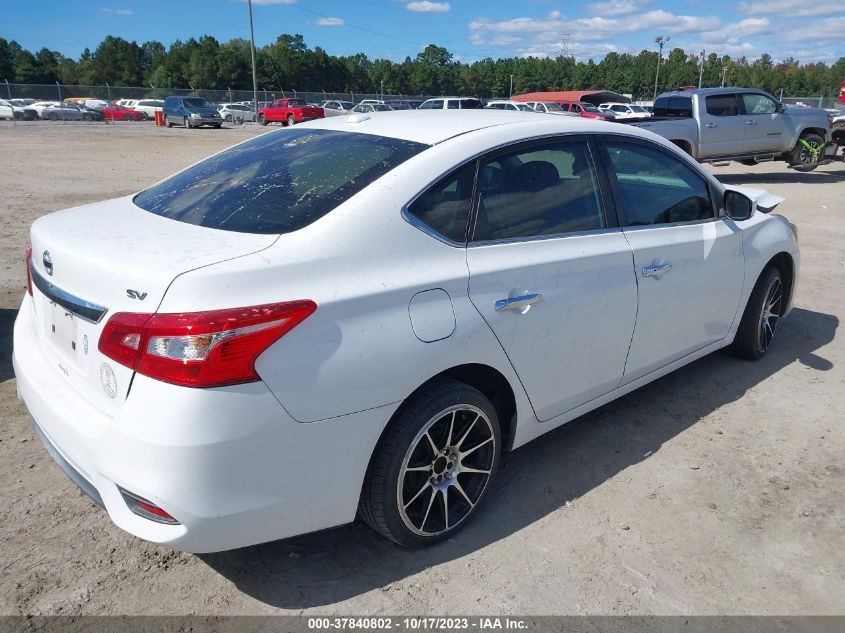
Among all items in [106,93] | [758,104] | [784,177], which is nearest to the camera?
[758,104]

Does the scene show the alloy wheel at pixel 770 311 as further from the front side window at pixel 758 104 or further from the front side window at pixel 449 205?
the front side window at pixel 758 104

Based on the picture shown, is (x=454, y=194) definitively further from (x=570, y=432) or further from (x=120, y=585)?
(x=120, y=585)

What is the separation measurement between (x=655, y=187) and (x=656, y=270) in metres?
0.58

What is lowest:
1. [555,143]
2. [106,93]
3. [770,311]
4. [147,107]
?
[770,311]

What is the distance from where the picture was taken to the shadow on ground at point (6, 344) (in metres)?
4.29

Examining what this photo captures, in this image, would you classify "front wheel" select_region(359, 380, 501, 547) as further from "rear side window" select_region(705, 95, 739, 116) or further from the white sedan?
"rear side window" select_region(705, 95, 739, 116)

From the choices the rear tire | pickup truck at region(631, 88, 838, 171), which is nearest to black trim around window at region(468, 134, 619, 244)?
the rear tire

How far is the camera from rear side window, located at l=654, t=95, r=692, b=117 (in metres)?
14.4

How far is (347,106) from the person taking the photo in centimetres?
4828

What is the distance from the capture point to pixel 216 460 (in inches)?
82.1

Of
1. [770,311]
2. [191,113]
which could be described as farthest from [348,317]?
[191,113]

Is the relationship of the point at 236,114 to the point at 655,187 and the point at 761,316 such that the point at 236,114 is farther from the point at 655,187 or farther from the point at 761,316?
the point at 655,187

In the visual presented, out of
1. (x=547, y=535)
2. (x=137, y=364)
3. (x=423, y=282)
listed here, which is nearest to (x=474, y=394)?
(x=423, y=282)

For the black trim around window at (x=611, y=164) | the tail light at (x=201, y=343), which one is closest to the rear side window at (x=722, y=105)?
the black trim around window at (x=611, y=164)
